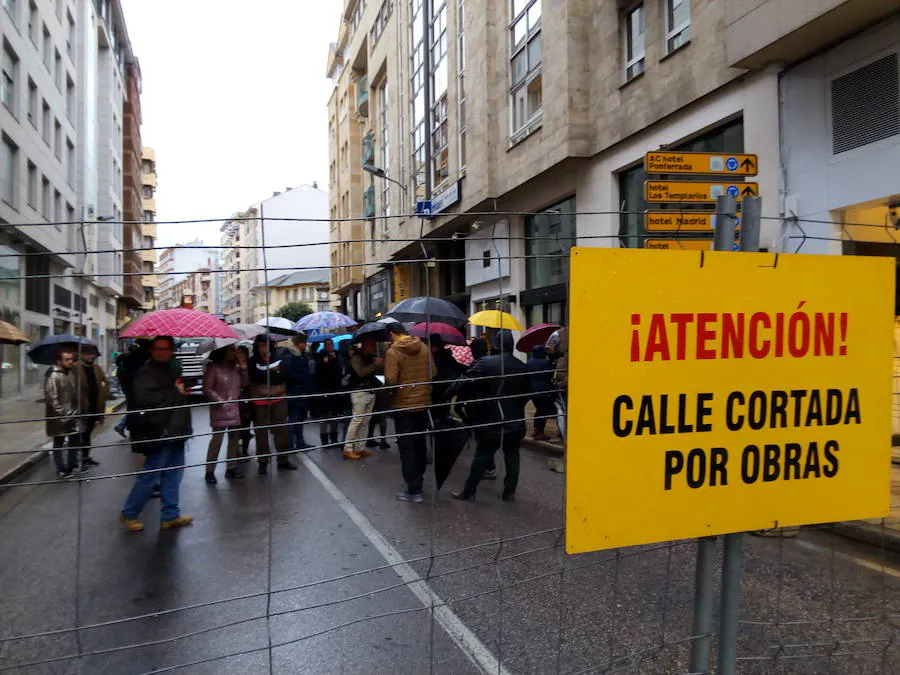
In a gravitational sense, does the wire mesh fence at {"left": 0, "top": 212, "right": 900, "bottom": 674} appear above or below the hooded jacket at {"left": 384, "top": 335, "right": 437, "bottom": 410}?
below

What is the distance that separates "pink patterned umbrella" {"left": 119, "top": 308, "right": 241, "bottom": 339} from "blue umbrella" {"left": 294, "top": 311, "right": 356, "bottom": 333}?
5.86 ft

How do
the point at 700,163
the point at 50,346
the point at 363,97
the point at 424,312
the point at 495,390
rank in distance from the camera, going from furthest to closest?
1. the point at 363,97
2. the point at 700,163
3. the point at 495,390
4. the point at 424,312
5. the point at 50,346

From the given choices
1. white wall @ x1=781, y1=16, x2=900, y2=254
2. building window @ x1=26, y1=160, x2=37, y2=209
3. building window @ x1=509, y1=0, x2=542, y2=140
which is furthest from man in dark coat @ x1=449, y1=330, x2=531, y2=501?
building window @ x1=26, y1=160, x2=37, y2=209

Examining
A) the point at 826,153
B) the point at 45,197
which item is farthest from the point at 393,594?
the point at 45,197

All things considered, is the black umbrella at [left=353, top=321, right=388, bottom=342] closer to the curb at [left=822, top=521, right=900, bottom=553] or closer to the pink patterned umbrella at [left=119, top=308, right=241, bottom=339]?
the pink patterned umbrella at [left=119, top=308, right=241, bottom=339]

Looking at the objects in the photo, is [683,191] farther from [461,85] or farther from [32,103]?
[32,103]

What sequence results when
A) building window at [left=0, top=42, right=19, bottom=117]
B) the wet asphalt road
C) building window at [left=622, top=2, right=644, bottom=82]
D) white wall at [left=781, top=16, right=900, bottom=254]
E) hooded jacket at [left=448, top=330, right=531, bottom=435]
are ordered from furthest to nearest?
building window at [left=0, top=42, right=19, bottom=117], building window at [left=622, top=2, right=644, bottom=82], white wall at [left=781, top=16, right=900, bottom=254], hooded jacket at [left=448, top=330, right=531, bottom=435], the wet asphalt road

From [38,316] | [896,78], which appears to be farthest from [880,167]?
[38,316]

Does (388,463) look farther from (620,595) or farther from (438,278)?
(438,278)

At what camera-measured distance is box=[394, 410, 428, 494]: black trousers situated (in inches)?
132

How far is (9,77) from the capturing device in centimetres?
1850

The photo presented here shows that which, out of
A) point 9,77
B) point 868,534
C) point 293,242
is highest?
point 9,77

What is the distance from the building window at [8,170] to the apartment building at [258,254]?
18056mm

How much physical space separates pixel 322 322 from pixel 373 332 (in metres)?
1.22
